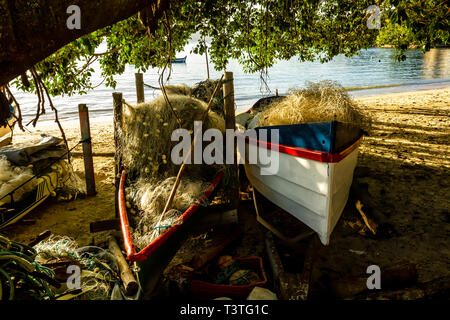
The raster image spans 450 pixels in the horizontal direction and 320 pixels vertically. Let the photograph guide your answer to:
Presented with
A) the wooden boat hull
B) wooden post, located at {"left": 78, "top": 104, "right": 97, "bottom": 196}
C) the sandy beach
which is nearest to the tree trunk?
the wooden boat hull

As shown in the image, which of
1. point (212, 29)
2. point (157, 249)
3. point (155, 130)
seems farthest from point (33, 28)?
point (212, 29)

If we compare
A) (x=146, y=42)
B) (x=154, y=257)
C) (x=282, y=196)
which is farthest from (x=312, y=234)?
(x=146, y=42)

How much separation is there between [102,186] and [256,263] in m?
4.62

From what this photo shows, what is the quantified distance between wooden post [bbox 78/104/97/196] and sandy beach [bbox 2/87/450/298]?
27cm

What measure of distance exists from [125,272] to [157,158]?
192cm

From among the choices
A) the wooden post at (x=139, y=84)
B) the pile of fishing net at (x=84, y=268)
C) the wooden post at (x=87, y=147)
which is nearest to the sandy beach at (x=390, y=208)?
the wooden post at (x=87, y=147)

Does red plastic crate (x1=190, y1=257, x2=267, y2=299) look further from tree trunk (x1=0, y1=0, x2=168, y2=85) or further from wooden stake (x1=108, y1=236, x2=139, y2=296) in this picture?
tree trunk (x1=0, y1=0, x2=168, y2=85)

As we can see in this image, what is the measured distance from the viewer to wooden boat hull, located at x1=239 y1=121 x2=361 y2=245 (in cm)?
377

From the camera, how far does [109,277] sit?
3.51 metres

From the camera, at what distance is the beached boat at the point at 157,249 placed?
2.93m

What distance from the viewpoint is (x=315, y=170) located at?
3928 mm

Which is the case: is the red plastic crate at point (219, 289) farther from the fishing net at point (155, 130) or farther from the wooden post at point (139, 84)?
the wooden post at point (139, 84)

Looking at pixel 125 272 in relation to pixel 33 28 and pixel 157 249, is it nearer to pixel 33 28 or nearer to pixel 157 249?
pixel 157 249

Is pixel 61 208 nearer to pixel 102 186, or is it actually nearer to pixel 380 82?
pixel 102 186
